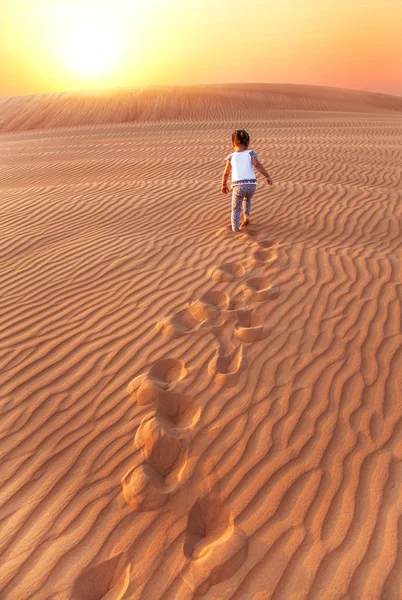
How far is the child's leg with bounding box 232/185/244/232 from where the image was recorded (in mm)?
6176

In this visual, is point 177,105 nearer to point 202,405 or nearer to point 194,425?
point 202,405

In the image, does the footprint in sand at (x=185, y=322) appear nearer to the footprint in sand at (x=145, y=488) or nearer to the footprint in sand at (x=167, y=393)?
the footprint in sand at (x=167, y=393)

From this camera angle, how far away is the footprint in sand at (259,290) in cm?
453

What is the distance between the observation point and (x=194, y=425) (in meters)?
3.09

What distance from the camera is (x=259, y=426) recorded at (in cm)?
307

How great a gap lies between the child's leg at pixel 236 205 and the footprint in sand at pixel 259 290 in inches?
66.3

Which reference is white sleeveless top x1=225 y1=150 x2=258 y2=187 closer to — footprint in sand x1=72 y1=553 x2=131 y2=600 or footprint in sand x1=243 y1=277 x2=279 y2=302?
footprint in sand x1=243 y1=277 x2=279 y2=302

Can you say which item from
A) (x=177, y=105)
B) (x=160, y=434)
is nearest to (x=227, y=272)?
(x=160, y=434)

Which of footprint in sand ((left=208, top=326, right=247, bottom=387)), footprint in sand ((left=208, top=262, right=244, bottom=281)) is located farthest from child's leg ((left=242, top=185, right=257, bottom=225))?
footprint in sand ((left=208, top=326, right=247, bottom=387))

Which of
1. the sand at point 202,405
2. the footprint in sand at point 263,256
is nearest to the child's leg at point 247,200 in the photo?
the sand at point 202,405

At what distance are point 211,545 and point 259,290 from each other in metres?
2.78

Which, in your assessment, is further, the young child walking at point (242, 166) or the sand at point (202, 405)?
the young child walking at point (242, 166)

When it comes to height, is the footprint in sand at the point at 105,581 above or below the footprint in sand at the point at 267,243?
below

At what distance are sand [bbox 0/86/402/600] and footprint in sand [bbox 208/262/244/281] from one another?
3cm
